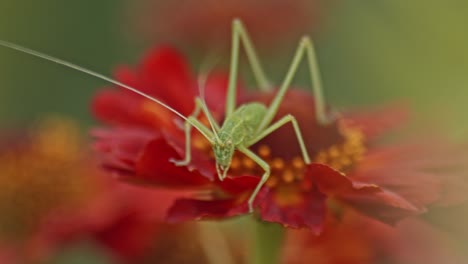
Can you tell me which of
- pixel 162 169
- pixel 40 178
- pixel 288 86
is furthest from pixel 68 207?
pixel 162 169

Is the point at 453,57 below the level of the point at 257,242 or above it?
above

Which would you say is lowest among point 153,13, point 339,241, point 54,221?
point 339,241

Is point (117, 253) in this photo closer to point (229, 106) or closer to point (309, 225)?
point (229, 106)

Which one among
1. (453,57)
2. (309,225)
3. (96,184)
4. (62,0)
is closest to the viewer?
(309,225)

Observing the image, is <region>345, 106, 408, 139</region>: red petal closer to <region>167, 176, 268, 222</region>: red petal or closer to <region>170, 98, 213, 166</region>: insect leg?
<region>170, 98, 213, 166</region>: insect leg

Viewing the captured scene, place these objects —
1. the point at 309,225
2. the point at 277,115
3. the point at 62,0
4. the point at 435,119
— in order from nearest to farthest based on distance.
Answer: the point at 309,225
the point at 277,115
the point at 435,119
the point at 62,0

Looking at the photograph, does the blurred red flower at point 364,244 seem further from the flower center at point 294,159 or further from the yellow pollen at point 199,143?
the yellow pollen at point 199,143

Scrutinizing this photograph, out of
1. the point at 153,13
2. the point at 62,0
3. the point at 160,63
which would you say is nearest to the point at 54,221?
the point at 160,63

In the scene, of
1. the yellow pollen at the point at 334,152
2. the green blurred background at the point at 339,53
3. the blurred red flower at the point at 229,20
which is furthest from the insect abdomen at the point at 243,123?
the blurred red flower at the point at 229,20
